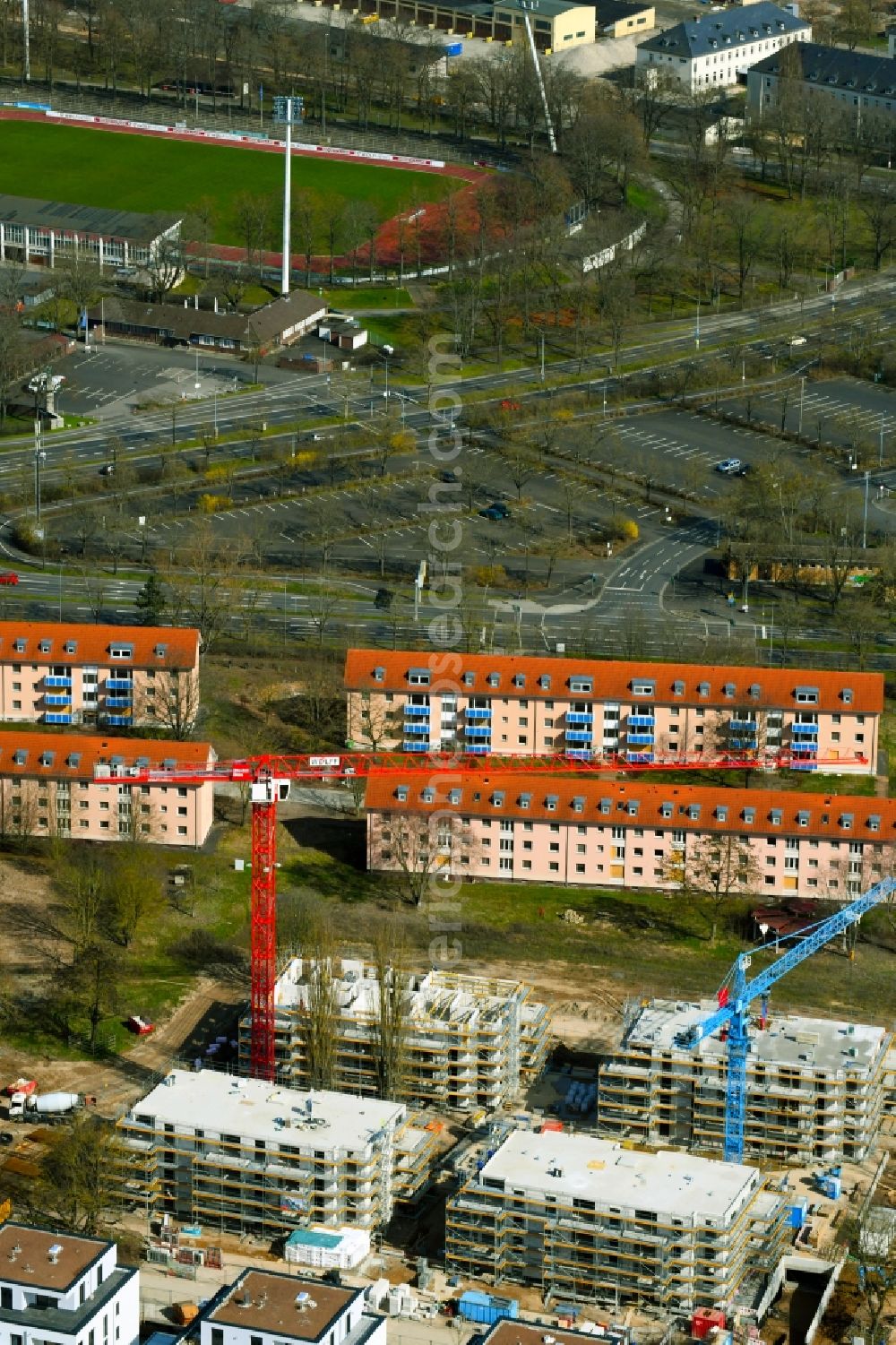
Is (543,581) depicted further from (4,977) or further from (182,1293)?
(182,1293)

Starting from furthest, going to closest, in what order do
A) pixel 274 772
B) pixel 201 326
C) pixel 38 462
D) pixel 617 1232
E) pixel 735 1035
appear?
pixel 201 326, pixel 38 462, pixel 274 772, pixel 735 1035, pixel 617 1232

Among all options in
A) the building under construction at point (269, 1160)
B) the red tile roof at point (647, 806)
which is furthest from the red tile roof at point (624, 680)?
the building under construction at point (269, 1160)

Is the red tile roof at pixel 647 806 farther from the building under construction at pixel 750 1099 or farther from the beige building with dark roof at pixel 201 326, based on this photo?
the beige building with dark roof at pixel 201 326

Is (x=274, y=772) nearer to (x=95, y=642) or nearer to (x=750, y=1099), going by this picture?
(x=95, y=642)

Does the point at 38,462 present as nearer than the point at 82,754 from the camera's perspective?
No

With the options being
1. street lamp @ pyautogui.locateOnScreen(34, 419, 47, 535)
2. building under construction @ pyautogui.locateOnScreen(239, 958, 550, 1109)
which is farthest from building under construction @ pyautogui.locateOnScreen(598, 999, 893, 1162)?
street lamp @ pyautogui.locateOnScreen(34, 419, 47, 535)

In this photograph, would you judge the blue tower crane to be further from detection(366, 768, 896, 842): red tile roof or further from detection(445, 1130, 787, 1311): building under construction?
detection(366, 768, 896, 842): red tile roof

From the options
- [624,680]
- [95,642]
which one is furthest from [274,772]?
[624,680]
